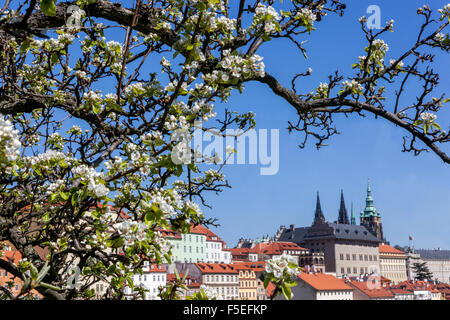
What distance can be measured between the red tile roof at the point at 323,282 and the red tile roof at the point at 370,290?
245 centimetres

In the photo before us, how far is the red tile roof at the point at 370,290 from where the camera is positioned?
91312mm

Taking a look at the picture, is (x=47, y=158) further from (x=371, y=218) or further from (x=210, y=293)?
(x=371, y=218)

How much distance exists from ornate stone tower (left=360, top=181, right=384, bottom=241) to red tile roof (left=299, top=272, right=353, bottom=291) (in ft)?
237

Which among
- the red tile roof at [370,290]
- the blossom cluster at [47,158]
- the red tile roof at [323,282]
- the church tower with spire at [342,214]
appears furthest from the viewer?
the church tower with spire at [342,214]

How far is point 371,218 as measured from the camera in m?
170

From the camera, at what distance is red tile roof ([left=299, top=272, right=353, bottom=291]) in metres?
87.8

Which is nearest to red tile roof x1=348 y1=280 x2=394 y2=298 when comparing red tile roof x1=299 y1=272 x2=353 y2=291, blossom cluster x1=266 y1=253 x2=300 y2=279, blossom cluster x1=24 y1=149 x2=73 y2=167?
red tile roof x1=299 y1=272 x2=353 y2=291

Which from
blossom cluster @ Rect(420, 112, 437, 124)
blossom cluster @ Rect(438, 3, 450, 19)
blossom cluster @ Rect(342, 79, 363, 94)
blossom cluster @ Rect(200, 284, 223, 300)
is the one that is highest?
blossom cluster @ Rect(438, 3, 450, 19)

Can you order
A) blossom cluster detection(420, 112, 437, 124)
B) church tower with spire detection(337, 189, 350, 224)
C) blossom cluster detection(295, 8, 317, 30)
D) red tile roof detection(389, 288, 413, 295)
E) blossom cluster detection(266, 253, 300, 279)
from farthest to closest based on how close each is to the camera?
church tower with spire detection(337, 189, 350, 224) < red tile roof detection(389, 288, 413, 295) < blossom cluster detection(420, 112, 437, 124) < blossom cluster detection(295, 8, 317, 30) < blossom cluster detection(266, 253, 300, 279)

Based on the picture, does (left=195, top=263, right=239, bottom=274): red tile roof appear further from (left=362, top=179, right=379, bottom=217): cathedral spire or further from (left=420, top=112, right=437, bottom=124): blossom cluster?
(left=362, top=179, right=379, bottom=217): cathedral spire

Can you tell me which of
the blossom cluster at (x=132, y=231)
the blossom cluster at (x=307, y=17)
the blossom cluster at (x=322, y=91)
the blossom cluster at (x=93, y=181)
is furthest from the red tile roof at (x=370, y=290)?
the blossom cluster at (x=93, y=181)

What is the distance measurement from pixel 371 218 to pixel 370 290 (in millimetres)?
79617

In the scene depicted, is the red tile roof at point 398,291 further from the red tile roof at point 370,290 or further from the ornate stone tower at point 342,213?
the ornate stone tower at point 342,213
